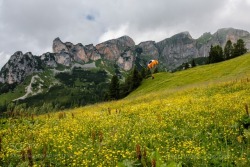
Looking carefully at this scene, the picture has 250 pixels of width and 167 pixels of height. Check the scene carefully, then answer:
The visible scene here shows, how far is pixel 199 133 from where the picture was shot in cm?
1143

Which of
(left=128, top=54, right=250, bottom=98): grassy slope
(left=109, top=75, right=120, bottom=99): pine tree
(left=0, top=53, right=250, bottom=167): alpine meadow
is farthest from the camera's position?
(left=109, top=75, right=120, bottom=99): pine tree

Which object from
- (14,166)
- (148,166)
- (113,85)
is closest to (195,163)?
(148,166)

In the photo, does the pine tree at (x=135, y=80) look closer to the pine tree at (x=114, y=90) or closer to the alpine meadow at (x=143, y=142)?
the pine tree at (x=114, y=90)

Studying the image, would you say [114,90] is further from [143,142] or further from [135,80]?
[143,142]

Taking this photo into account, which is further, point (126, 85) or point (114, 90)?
point (126, 85)

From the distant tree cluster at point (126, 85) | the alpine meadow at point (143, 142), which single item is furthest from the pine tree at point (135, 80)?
the alpine meadow at point (143, 142)

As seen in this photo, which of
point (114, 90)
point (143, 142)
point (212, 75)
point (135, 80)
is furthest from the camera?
point (114, 90)

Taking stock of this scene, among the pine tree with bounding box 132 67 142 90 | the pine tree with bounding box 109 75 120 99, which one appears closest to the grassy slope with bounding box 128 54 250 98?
the pine tree with bounding box 132 67 142 90

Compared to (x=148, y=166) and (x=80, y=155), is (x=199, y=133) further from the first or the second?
(x=80, y=155)

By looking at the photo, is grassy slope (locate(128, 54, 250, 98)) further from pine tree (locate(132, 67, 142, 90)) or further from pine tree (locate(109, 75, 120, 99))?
pine tree (locate(109, 75, 120, 99))

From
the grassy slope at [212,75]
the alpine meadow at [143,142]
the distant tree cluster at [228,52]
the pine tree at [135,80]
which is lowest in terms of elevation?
the alpine meadow at [143,142]

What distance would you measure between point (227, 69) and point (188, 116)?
159 ft

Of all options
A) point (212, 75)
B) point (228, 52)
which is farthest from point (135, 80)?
point (228, 52)

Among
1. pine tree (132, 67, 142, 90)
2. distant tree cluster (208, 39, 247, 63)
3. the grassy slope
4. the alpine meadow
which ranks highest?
distant tree cluster (208, 39, 247, 63)
